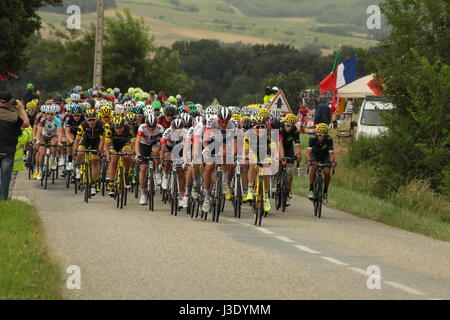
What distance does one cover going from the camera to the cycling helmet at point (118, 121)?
A: 20.9 meters

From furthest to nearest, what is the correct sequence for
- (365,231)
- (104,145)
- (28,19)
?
(28,19)
(104,145)
(365,231)

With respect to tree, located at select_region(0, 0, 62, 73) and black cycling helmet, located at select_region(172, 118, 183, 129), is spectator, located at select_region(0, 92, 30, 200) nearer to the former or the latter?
black cycling helmet, located at select_region(172, 118, 183, 129)

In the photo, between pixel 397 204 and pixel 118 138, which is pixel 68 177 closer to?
pixel 118 138

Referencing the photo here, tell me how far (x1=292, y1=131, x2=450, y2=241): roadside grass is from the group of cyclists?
1570mm

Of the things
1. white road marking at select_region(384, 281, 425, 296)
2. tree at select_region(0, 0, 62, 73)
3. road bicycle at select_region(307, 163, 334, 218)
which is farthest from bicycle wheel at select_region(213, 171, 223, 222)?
tree at select_region(0, 0, 62, 73)

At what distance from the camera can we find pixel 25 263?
11820mm

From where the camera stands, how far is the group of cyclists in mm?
18297

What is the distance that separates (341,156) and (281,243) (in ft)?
70.2

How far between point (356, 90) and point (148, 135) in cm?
2542

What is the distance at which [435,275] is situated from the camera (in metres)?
12.7

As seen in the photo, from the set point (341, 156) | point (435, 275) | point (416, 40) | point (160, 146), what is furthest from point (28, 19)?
point (435, 275)

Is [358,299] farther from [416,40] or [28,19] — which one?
[28,19]

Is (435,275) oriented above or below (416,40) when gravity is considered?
below
